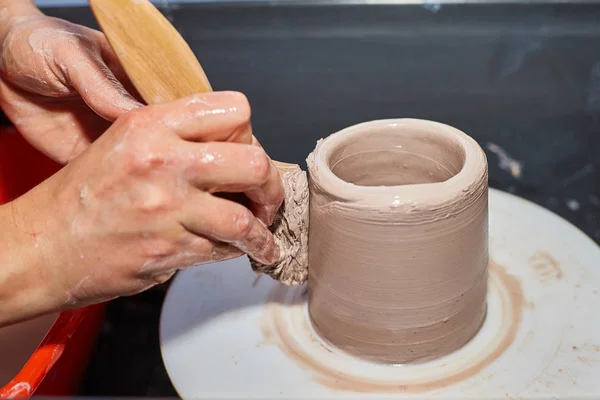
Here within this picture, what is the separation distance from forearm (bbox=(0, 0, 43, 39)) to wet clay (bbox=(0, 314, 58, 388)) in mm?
591

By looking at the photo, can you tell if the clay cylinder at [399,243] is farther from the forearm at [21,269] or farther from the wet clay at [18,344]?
the wet clay at [18,344]

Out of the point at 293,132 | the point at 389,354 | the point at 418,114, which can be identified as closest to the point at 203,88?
the point at 389,354

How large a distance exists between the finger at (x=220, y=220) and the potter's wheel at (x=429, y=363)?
27 centimetres

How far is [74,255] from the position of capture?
87 cm

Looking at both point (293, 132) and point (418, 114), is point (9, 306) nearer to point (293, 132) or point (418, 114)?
point (293, 132)

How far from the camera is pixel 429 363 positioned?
42.1 inches

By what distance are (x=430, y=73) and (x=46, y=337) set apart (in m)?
1.29

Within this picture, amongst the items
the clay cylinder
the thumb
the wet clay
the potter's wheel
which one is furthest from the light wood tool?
the wet clay

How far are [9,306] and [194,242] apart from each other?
30 cm

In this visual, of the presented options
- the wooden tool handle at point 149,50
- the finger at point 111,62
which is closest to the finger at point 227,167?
the wooden tool handle at point 149,50

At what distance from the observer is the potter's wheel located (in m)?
1.04

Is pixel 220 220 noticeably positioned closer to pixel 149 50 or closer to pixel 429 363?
pixel 149 50

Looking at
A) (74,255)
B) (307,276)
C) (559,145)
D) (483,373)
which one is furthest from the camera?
(559,145)

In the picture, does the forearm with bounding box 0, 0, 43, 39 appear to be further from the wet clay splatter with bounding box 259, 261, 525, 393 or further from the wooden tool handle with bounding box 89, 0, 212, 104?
the wet clay splatter with bounding box 259, 261, 525, 393
